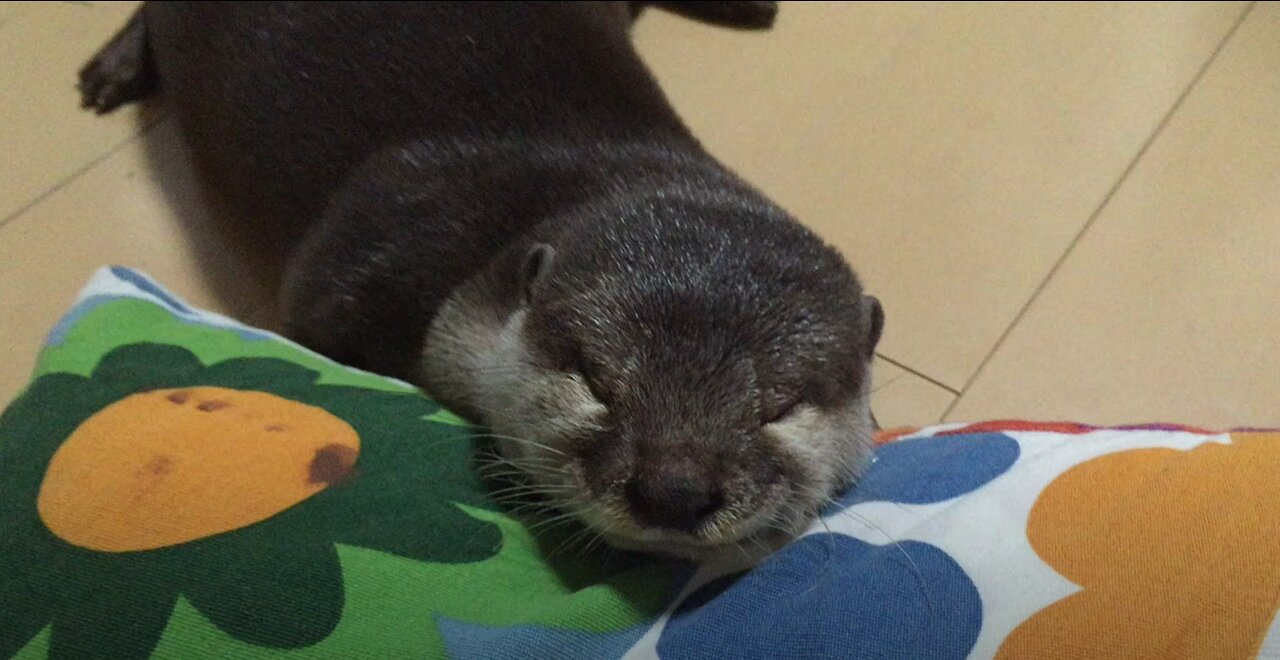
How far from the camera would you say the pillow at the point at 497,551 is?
79cm

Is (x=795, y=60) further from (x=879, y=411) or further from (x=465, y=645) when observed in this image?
(x=465, y=645)

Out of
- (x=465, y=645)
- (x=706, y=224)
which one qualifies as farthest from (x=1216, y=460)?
(x=465, y=645)

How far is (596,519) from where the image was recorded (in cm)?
92

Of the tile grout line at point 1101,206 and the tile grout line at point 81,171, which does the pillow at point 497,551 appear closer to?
the tile grout line at point 1101,206

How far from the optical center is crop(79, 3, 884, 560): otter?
94 cm

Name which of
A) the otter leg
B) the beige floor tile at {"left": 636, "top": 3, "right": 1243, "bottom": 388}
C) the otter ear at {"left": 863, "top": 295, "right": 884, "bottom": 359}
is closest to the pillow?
the otter ear at {"left": 863, "top": 295, "right": 884, "bottom": 359}

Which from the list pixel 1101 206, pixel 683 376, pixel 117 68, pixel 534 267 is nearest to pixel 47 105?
pixel 117 68

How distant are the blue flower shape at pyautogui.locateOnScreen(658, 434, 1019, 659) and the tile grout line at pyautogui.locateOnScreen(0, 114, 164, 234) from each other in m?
1.23

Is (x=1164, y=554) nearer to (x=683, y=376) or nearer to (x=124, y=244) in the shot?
(x=683, y=376)

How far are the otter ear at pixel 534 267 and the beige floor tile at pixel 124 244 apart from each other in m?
0.61

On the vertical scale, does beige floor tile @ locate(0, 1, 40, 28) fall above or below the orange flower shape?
below

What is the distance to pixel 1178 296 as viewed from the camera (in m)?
1.57

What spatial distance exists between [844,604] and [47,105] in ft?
5.03

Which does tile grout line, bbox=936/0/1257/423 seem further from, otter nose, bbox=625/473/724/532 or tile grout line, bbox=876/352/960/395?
otter nose, bbox=625/473/724/532
